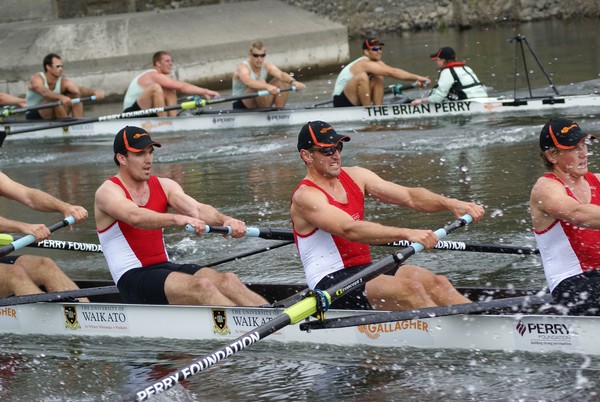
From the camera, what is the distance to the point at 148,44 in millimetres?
24828

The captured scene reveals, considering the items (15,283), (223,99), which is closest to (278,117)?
(223,99)

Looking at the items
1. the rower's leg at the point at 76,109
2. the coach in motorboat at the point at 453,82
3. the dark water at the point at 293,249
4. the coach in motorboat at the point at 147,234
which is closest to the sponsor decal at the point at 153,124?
the dark water at the point at 293,249

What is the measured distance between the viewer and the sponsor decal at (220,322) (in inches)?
312

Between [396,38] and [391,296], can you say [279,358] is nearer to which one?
[391,296]

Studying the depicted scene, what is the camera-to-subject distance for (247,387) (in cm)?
745

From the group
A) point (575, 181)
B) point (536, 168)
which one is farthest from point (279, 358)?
point (536, 168)

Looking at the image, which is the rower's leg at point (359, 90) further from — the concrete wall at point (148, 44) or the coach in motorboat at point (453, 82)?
the concrete wall at point (148, 44)

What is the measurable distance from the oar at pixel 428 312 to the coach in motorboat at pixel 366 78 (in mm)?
10550

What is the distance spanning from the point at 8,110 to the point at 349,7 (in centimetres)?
1713

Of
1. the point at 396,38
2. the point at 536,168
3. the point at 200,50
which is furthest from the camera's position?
the point at 396,38

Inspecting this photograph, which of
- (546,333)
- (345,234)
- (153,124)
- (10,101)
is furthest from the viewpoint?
(10,101)

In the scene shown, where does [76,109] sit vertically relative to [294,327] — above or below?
above

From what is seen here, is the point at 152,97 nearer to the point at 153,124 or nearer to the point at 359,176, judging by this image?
the point at 153,124

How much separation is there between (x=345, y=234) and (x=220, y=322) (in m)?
1.23
